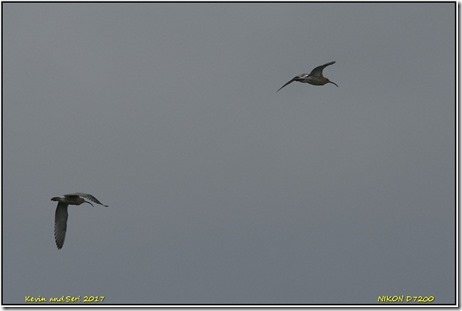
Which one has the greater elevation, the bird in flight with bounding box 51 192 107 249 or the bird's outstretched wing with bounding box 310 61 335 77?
the bird's outstretched wing with bounding box 310 61 335 77

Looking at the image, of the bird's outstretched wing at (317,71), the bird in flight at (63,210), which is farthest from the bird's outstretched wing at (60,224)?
the bird's outstretched wing at (317,71)

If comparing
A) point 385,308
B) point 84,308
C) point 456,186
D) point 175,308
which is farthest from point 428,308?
point 84,308

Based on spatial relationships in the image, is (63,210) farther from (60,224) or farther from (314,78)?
(314,78)

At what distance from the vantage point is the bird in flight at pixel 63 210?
57969 millimetres

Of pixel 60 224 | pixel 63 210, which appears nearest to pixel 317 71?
pixel 63 210

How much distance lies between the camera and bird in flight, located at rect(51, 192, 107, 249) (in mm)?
57969

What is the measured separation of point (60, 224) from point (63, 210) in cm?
89

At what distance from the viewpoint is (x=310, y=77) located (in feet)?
200

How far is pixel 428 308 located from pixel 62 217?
1826 cm

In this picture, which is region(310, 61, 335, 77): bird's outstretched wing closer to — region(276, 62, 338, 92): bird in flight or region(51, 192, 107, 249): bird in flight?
region(276, 62, 338, 92): bird in flight

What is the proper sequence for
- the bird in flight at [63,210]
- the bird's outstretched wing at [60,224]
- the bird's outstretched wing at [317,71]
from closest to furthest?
the bird in flight at [63,210], the bird's outstretched wing at [60,224], the bird's outstretched wing at [317,71]

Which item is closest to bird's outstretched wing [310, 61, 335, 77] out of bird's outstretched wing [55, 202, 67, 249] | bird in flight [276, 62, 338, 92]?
bird in flight [276, 62, 338, 92]

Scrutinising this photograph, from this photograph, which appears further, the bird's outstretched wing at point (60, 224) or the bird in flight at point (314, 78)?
the bird in flight at point (314, 78)

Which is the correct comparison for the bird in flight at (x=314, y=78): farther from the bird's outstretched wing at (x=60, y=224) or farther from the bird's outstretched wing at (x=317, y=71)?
the bird's outstretched wing at (x=60, y=224)
